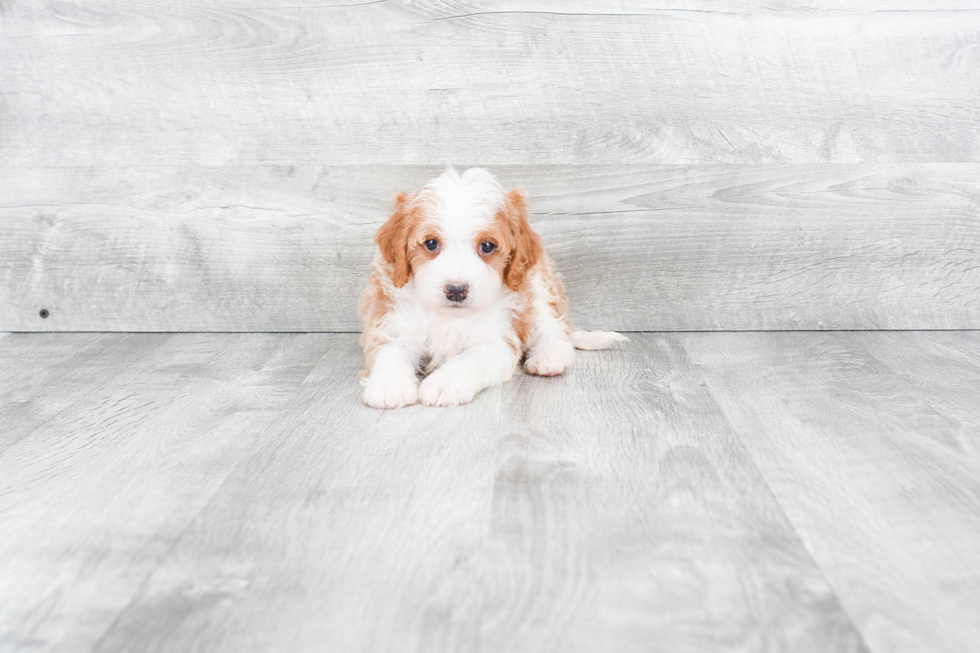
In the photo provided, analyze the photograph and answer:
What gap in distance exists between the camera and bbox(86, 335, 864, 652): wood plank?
3.43ft

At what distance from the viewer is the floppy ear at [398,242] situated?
203 cm

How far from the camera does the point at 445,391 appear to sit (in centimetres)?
191

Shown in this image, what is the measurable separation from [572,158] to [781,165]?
2.21 feet

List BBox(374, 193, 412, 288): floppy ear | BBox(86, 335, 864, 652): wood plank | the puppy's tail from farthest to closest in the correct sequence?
the puppy's tail
BBox(374, 193, 412, 288): floppy ear
BBox(86, 335, 864, 652): wood plank

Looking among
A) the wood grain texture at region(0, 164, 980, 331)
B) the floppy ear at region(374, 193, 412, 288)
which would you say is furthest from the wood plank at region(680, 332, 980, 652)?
the floppy ear at region(374, 193, 412, 288)

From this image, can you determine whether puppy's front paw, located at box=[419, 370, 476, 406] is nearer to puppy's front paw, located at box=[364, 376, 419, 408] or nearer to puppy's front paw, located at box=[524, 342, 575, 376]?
puppy's front paw, located at box=[364, 376, 419, 408]

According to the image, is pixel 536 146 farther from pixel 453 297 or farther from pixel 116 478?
Result: pixel 116 478

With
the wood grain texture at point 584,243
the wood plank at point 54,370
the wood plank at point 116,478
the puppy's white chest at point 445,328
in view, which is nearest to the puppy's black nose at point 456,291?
the puppy's white chest at point 445,328

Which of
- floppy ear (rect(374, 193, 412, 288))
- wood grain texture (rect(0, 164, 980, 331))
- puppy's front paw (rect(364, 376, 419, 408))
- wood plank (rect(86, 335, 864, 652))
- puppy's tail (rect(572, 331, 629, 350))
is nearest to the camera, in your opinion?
wood plank (rect(86, 335, 864, 652))

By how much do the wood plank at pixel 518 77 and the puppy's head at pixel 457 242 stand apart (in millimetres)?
581

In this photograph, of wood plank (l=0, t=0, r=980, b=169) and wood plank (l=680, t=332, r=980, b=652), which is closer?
wood plank (l=680, t=332, r=980, b=652)

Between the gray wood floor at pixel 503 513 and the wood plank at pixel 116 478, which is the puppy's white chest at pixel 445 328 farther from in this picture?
the wood plank at pixel 116 478

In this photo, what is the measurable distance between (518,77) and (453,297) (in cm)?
96

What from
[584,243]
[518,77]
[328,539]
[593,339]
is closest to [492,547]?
[328,539]
